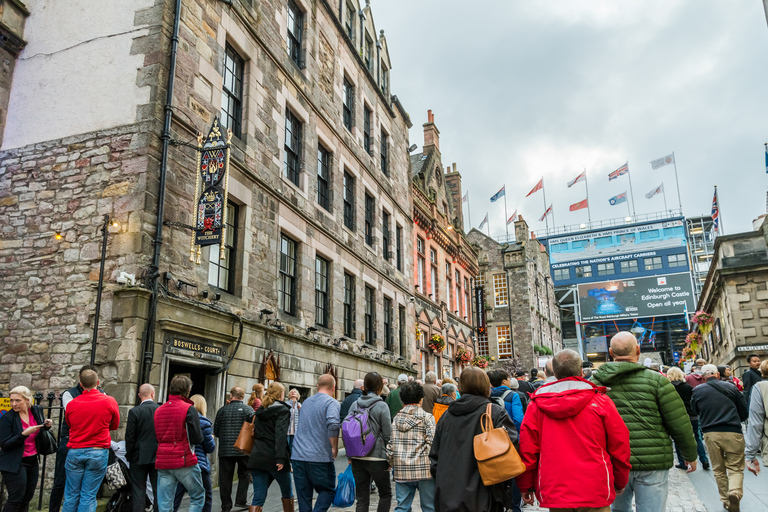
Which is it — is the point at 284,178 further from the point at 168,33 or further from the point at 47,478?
the point at 47,478

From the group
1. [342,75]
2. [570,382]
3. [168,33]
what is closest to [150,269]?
[168,33]

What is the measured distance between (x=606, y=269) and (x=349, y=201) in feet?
217

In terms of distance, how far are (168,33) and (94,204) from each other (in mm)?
3319

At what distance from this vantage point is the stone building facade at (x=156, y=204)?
9258 millimetres

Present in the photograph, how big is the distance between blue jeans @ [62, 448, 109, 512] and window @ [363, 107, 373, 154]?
15.7 metres

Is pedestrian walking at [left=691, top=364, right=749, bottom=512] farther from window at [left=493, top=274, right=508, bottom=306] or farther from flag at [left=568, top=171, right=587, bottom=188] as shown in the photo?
flag at [left=568, top=171, right=587, bottom=188]

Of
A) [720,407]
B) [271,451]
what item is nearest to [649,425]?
[720,407]

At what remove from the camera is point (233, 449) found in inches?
319

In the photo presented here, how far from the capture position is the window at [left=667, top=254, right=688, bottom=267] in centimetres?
7294

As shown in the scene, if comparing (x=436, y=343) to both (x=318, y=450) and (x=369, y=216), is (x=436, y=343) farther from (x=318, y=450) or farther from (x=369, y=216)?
(x=318, y=450)

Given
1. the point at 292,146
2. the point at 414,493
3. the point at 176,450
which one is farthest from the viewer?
the point at 292,146

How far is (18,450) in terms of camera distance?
6.50 metres

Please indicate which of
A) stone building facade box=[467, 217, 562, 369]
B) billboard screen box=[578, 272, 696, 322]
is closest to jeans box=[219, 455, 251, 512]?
stone building facade box=[467, 217, 562, 369]

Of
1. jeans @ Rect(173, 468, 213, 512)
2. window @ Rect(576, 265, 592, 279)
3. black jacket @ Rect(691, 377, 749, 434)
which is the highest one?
window @ Rect(576, 265, 592, 279)
